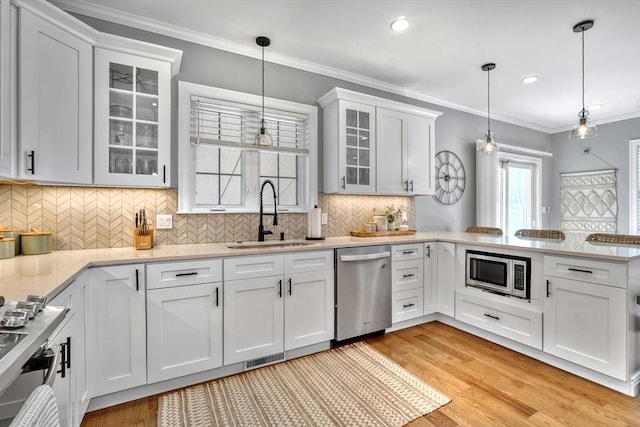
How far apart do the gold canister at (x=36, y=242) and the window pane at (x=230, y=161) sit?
1368 millimetres

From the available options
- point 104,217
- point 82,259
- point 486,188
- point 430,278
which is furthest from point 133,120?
point 486,188

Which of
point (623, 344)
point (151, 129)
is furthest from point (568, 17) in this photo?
point (151, 129)

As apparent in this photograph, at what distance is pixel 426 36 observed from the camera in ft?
8.99

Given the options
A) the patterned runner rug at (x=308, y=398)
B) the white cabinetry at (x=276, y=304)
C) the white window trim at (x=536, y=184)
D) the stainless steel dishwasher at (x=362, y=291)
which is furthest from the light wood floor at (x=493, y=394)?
the white window trim at (x=536, y=184)

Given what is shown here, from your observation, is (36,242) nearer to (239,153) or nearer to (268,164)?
(239,153)

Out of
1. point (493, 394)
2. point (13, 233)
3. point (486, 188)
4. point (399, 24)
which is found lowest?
point (493, 394)

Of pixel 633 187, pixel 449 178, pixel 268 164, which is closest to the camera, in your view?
pixel 268 164

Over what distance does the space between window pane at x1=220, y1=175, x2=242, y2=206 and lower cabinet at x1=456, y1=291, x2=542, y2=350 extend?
8.05 ft

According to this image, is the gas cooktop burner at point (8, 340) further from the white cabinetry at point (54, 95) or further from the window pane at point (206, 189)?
the window pane at point (206, 189)

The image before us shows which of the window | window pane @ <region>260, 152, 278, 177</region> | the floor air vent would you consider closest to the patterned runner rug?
the floor air vent

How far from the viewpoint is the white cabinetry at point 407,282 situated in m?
3.07

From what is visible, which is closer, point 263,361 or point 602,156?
point 263,361

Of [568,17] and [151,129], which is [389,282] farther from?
[568,17]

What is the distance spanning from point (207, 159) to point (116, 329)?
5.14 ft
